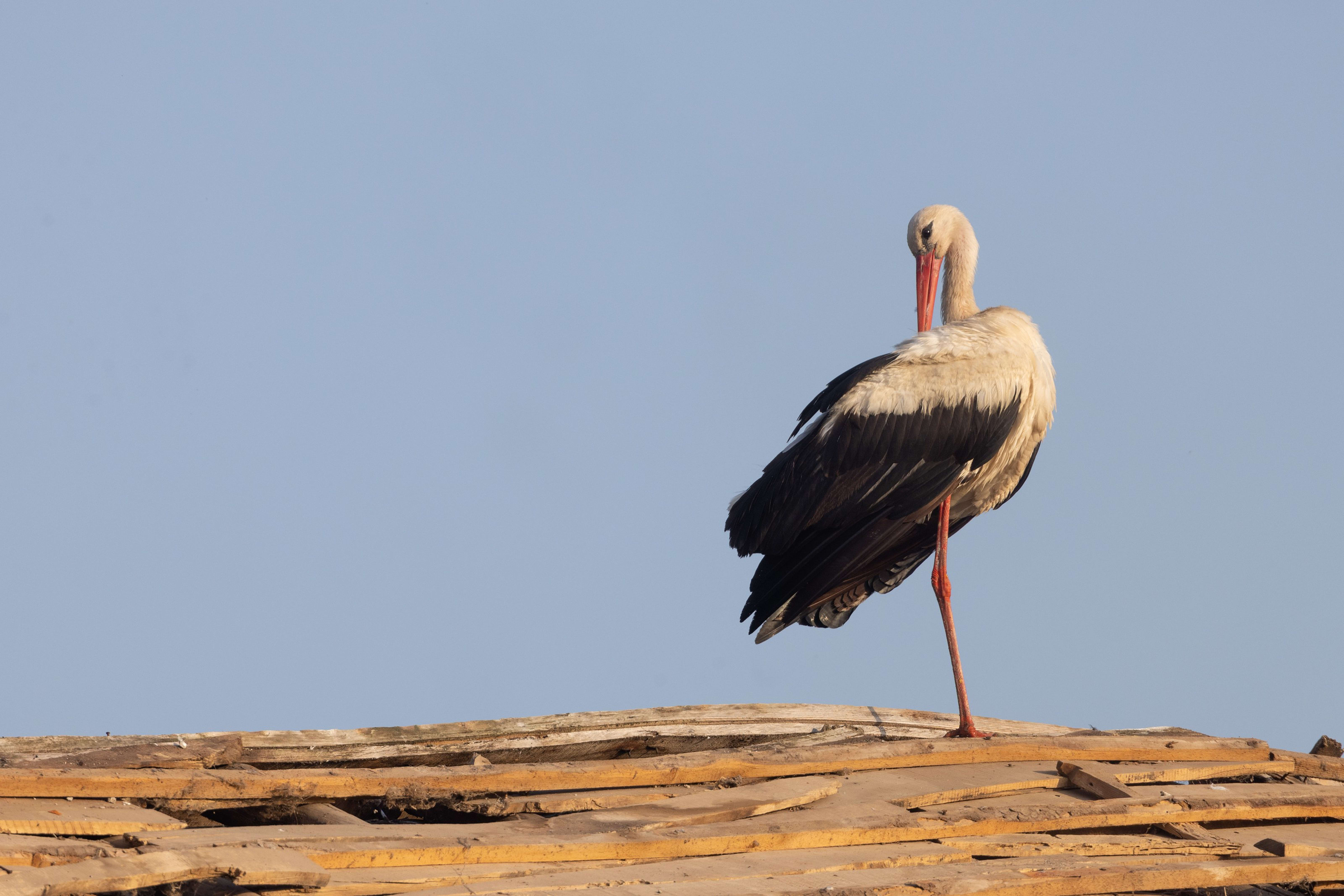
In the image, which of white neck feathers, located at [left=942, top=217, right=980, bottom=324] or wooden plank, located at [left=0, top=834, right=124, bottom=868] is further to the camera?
white neck feathers, located at [left=942, top=217, right=980, bottom=324]

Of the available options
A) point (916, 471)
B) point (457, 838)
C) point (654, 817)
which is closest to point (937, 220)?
point (916, 471)

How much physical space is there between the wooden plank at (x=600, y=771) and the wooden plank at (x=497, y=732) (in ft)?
1.04

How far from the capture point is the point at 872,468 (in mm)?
7184

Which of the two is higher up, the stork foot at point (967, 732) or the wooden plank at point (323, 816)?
the stork foot at point (967, 732)

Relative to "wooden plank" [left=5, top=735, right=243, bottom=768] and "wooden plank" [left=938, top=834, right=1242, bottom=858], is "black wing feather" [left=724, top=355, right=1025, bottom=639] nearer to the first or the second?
"wooden plank" [left=938, top=834, right=1242, bottom=858]

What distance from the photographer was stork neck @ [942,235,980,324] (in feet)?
27.3

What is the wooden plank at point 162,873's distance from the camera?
120 inches

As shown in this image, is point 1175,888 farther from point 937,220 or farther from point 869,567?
point 937,220

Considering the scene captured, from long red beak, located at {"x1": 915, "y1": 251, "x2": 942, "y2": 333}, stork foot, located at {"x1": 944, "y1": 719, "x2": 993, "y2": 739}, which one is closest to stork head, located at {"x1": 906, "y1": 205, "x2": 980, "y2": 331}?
long red beak, located at {"x1": 915, "y1": 251, "x2": 942, "y2": 333}

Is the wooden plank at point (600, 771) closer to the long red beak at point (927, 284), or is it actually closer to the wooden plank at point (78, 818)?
the wooden plank at point (78, 818)

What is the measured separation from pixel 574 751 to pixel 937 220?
14.2 ft

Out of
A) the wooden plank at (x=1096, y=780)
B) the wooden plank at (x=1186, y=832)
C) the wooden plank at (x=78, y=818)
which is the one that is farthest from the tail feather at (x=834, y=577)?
the wooden plank at (x=78, y=818)

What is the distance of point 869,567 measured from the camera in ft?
25.4

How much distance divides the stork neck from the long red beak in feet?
0.21
